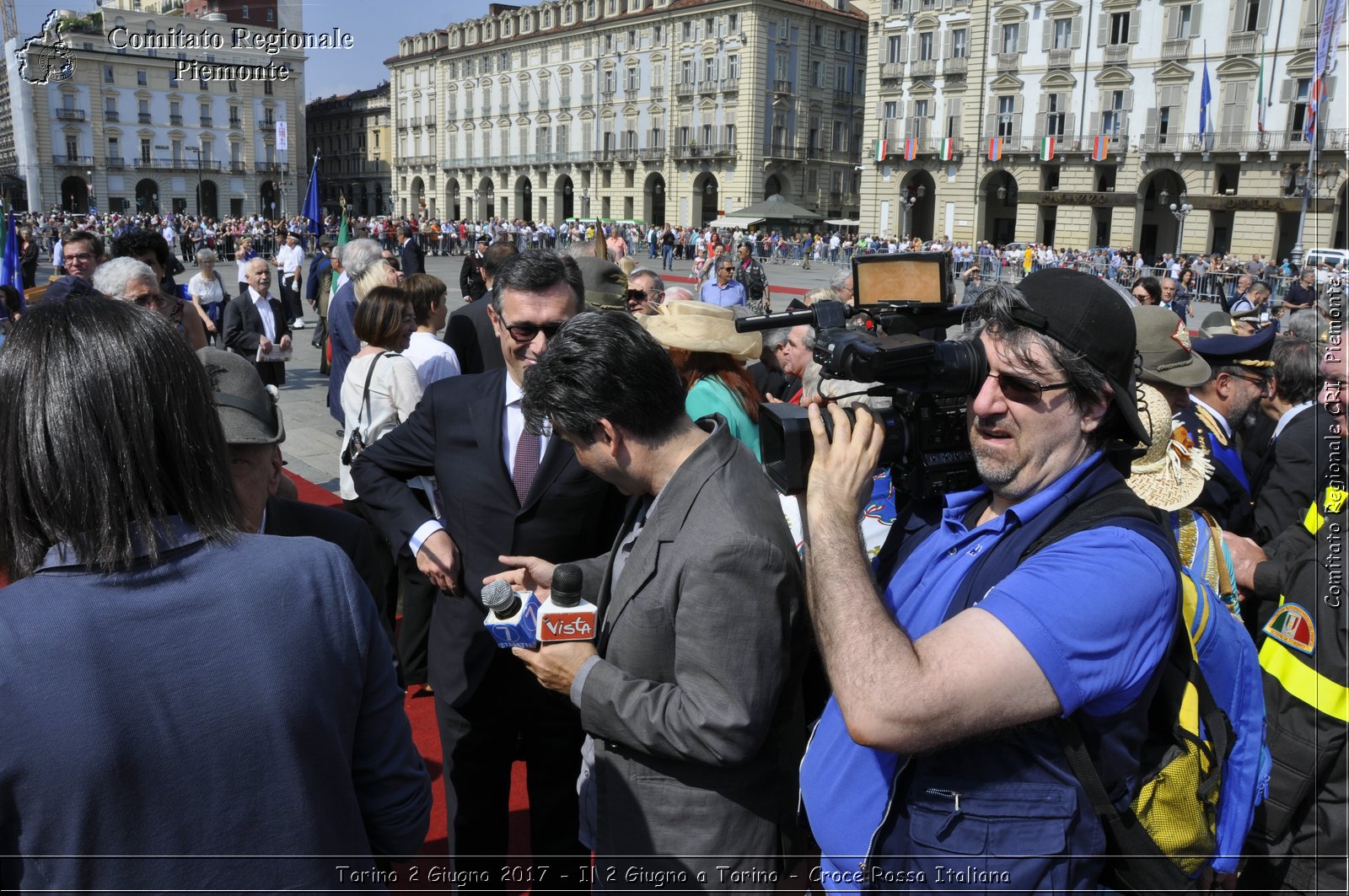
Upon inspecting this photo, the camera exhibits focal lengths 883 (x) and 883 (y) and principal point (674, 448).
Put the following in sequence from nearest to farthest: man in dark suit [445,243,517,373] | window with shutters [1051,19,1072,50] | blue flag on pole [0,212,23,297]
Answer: man in dark suit [445,243,517,373] → blue flag on pole [0,212,23,297] → window with shutters [1051,19,1072,50]

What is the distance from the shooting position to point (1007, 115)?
44562mm

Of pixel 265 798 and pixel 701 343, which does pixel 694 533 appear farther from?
pixel 701 343

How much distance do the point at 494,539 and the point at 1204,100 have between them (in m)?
40.7

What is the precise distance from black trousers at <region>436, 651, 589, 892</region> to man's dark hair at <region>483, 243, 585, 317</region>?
1.13m

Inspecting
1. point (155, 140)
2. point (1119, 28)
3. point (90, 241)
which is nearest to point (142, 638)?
point (90, 241)

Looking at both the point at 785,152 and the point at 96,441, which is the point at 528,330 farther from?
the point at 785,152

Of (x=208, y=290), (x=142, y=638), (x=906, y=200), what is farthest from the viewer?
(x=906, y=200)

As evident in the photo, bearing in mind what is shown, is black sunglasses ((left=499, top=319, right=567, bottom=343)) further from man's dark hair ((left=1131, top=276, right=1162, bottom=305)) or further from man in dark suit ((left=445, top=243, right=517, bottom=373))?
man's dark hair ((left=1131, top=276, right=1162, bottom=305))

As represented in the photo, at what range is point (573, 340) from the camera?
1.93m

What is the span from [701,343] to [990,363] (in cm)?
161

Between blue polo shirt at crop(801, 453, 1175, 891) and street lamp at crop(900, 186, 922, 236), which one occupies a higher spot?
street lamp at crop(900, 186, 922, 236)

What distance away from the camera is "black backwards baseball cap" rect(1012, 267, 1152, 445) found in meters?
1.53

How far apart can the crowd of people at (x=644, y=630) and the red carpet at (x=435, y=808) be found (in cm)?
45

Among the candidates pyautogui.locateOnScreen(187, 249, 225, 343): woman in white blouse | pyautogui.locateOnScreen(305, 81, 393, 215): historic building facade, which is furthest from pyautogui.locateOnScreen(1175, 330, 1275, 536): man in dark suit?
pyautogui.locateOnScreen(305, 81, 393, 215): historic building facade
